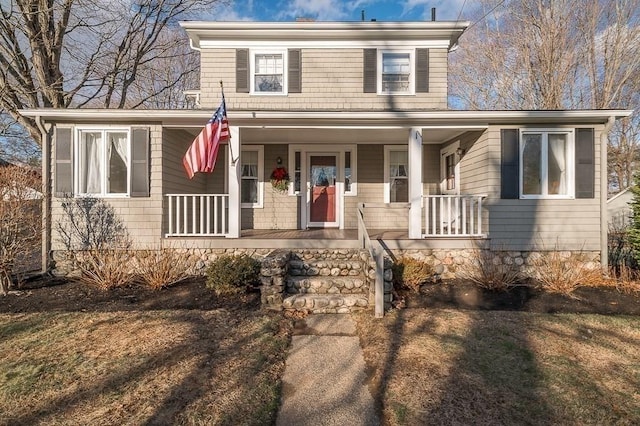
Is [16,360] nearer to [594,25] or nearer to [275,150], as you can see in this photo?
[275,150]

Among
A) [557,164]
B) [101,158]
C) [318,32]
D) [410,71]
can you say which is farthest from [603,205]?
[101,158]

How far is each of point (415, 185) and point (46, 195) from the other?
732 centimetres

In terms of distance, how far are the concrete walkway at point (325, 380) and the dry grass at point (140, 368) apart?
0.16 m

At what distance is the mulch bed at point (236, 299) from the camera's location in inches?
210

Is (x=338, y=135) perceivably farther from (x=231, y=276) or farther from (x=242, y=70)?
(x=231, y=276)

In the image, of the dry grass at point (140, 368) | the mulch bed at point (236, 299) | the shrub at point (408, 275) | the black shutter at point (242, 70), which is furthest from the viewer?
the black shutter at point (242, 70)

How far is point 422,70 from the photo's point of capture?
350 inches

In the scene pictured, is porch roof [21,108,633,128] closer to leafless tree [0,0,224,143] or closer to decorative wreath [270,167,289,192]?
decorative wreath [270,167,289,192]

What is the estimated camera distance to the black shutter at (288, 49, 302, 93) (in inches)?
350

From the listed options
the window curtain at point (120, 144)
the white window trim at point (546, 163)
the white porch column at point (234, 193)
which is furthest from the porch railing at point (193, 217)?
the white window trim at point (546, 163)

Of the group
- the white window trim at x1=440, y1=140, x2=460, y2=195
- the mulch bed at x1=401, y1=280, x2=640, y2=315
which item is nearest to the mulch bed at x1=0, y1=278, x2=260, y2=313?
the mulch bed at x1=401, y1=280, x2=640, y2=315

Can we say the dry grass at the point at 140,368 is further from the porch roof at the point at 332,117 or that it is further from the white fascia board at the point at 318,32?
the white fascia board at the point at 318,32

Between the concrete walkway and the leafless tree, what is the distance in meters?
11.5

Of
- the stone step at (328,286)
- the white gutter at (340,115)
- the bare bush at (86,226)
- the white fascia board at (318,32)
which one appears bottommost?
the stone step at (328,286)
